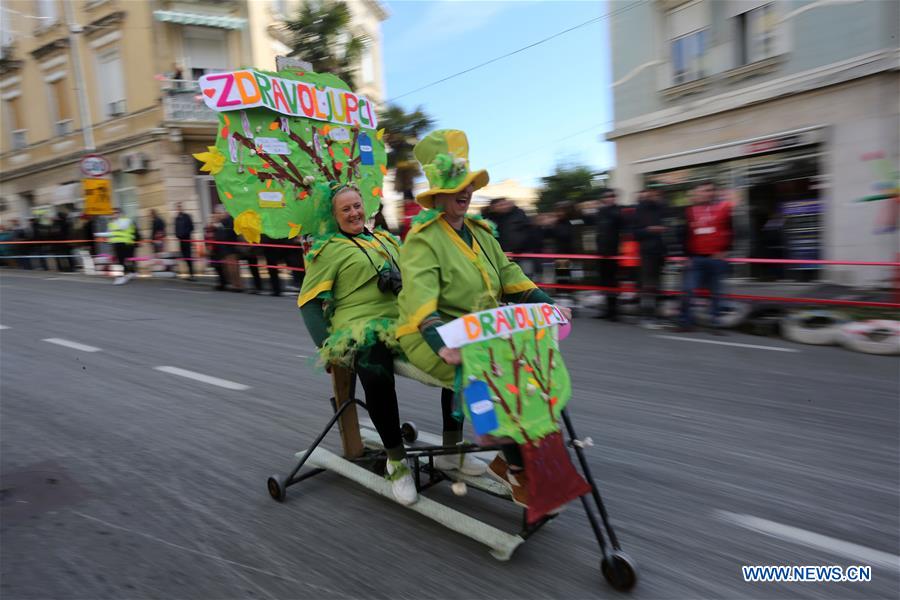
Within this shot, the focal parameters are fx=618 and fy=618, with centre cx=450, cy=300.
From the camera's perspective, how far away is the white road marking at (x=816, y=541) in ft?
9.13

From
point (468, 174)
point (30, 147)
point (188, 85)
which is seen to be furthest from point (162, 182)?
point (468, 174)

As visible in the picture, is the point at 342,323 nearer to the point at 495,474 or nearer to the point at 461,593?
the point at 495,474

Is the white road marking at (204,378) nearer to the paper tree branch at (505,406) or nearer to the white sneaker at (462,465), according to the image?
the white sneaker at (462,465)

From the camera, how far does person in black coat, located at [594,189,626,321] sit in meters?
9.23

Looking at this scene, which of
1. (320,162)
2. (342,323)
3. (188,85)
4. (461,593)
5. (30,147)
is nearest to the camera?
(461,593)

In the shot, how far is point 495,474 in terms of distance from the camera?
122 inches

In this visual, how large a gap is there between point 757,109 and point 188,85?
1726cm

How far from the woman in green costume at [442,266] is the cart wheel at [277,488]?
3.86 feet

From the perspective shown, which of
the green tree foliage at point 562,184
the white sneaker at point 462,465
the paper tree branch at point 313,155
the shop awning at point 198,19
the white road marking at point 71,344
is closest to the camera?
the white sneaker at point 462,465

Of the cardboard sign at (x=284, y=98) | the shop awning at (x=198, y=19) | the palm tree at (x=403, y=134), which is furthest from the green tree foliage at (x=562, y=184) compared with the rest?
the cardboard sign at (x=284, y=98)

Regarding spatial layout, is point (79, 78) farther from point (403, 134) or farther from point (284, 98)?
point (284, 98)

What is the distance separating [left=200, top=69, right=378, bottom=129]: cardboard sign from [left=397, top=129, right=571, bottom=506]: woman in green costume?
1192 mm

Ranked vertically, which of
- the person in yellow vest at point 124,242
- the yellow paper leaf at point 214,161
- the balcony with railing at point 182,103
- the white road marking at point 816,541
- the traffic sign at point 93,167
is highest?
the balcony with railing at point 182,103

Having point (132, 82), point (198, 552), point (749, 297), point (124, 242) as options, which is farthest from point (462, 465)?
point (132, 82)
